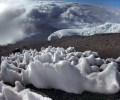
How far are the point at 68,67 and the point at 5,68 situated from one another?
0.86m

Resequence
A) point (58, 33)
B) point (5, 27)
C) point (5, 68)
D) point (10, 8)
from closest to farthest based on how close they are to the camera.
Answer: point (5, 68), point (58, 33), point (5, 27), point (10, 8)

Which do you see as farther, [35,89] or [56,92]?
[35,89]

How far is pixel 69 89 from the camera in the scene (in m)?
1.74

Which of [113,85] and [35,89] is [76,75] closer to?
[113,85]

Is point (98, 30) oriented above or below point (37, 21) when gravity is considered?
above

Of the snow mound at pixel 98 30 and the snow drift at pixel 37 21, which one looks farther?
the snow drift at pixel 37 21

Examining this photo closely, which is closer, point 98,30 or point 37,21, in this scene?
point 98,30

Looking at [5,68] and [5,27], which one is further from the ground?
[5,68]

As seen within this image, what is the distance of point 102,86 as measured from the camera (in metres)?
1.74

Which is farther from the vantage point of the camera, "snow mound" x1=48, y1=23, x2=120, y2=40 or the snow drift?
the snow drift

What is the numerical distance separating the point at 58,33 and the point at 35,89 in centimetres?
679

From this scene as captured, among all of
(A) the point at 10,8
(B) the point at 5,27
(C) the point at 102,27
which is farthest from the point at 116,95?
(A) the point at 10,8

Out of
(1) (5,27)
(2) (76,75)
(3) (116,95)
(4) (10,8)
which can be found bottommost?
(1) (5,27)

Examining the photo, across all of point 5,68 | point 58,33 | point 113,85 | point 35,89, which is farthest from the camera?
point 58,33
